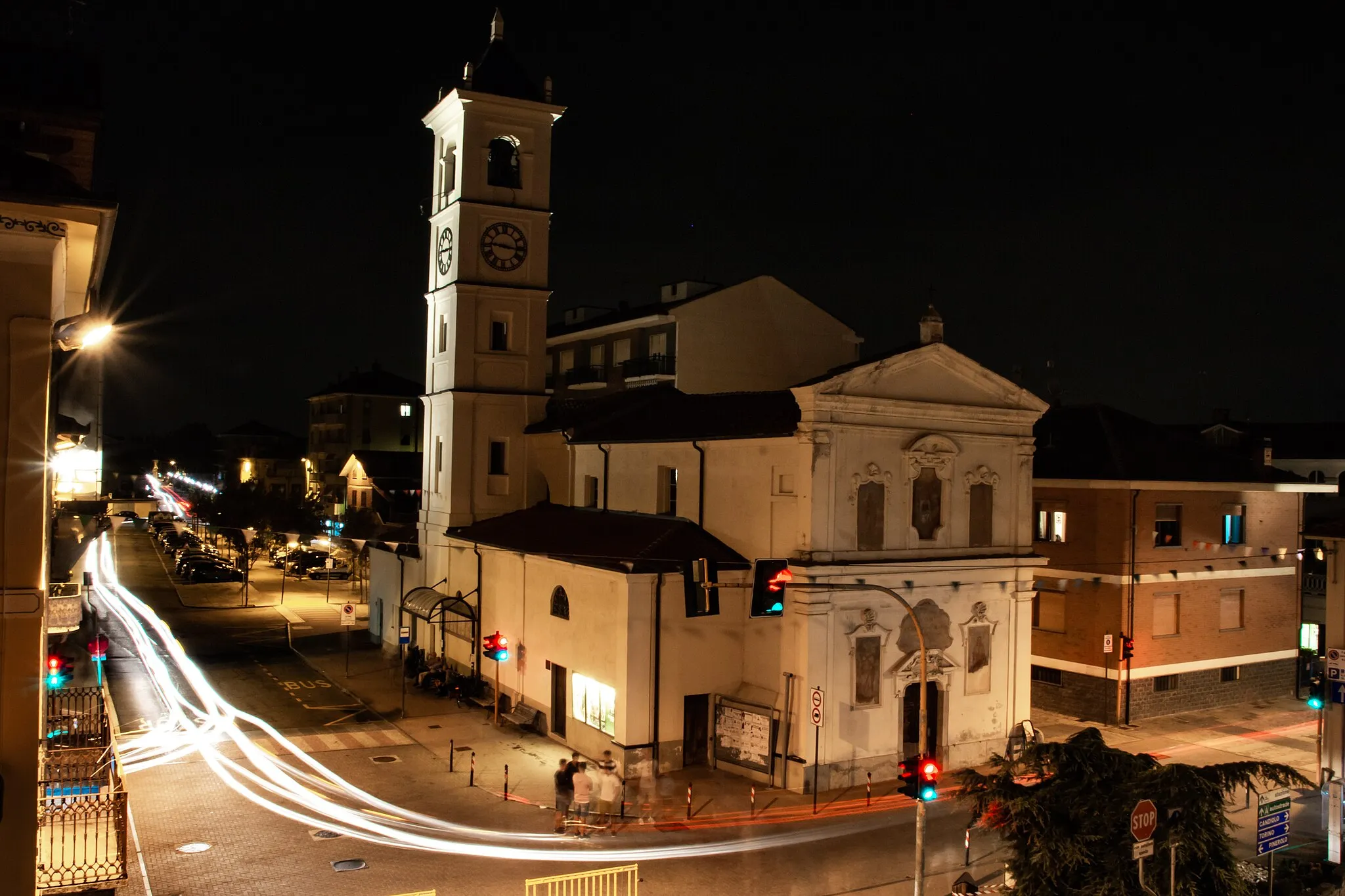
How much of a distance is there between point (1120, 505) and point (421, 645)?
2543cm

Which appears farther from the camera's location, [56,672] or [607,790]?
[56,672]

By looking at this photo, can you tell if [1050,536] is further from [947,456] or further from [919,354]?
[919,354]

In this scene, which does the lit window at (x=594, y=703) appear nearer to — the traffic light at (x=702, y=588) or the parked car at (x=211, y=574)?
the traffic light at (x=702, y=588)

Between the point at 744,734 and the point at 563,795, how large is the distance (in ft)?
18.4

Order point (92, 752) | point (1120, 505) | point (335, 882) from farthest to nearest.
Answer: point (1120, 505) < point (335, 882) < point (92, 752)

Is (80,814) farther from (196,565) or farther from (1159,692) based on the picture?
(196,565)

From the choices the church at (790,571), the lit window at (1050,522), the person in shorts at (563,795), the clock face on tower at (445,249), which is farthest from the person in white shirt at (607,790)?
the clock face on tower at (445,249)

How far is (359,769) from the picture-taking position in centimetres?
2438

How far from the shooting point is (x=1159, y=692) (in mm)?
32375

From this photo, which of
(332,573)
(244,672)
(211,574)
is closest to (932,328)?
(244,672)

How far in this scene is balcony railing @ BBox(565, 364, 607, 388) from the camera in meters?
50.8

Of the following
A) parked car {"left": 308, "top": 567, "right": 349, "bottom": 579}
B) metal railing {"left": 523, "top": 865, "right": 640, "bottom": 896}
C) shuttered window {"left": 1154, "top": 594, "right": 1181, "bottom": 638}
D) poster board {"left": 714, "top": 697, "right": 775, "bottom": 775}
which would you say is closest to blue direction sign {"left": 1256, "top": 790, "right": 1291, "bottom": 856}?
metal railing {"left": 523, "top": 865, "right": 640, "bottom": 896}

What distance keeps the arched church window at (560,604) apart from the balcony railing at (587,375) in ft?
77.3

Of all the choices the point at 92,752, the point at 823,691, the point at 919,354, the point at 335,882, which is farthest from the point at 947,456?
the point at 92,752
